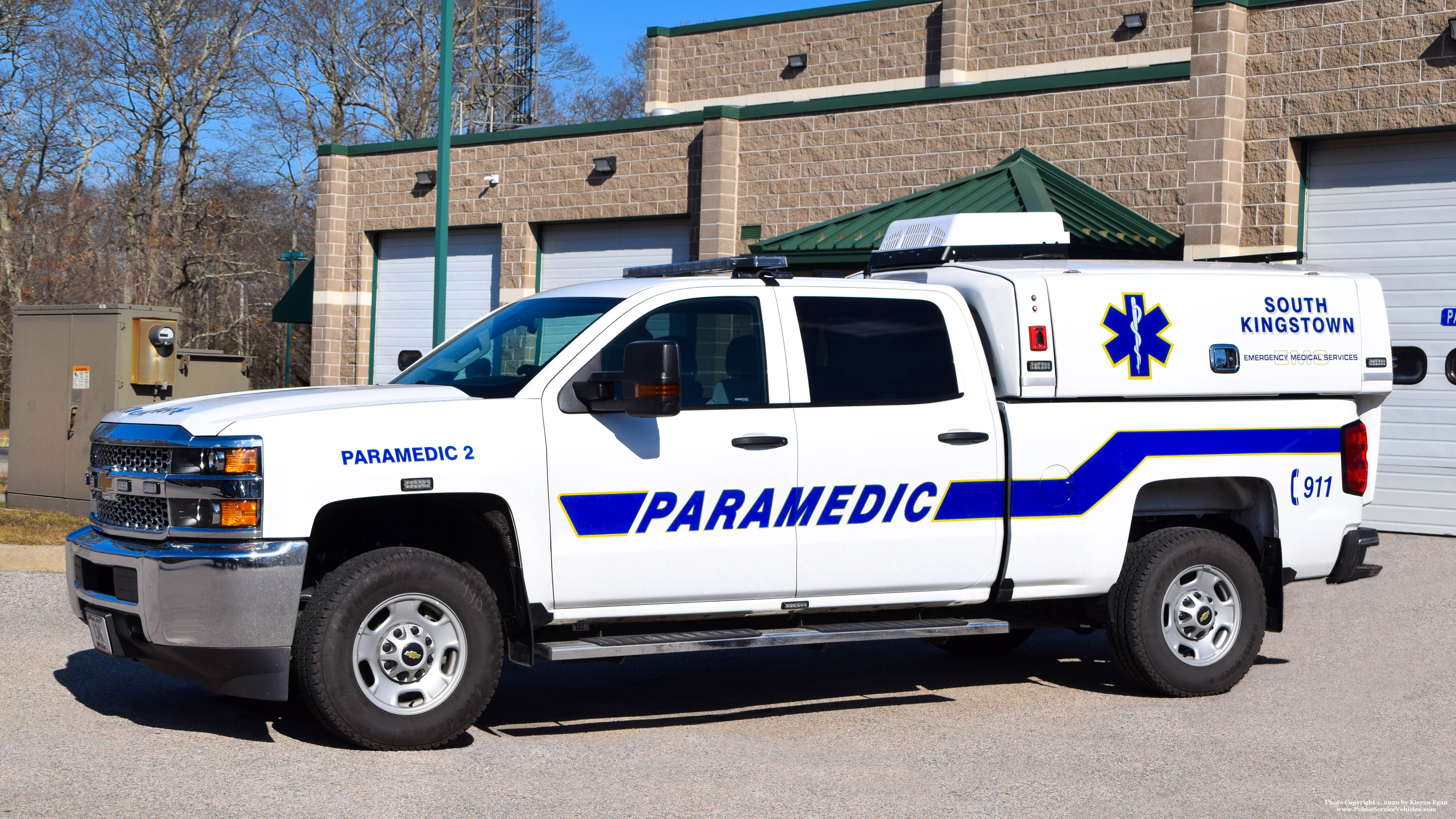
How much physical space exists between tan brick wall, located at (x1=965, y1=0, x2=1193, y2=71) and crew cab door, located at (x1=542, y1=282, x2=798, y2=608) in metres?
19.5

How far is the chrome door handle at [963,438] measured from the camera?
7203 millimetres

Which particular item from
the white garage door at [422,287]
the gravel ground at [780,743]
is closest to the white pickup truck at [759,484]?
the gravel ground at [780,743]

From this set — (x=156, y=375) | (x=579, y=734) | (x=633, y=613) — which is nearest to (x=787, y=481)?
(x=633, y=613)

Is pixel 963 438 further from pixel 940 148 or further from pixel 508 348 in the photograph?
pixel 940 148

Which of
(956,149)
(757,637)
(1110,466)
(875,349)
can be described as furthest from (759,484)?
(956,149)

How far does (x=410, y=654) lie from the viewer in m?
6.29

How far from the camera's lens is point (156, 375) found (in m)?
14.3

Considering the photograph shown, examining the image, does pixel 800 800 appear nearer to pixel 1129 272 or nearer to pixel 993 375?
pixel 993 375

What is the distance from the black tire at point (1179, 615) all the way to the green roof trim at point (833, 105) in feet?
34.6

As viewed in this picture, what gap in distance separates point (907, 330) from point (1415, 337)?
412 inches

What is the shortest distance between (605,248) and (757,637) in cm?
1789

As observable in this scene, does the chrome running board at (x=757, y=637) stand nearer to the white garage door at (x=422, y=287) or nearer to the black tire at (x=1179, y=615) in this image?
the black tire at (x=1179, y=615)

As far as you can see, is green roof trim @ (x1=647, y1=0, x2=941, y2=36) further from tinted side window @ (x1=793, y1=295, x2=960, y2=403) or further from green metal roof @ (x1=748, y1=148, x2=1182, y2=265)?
tinted side window @ (x1=793, y1=295, x2=960, y2=403)

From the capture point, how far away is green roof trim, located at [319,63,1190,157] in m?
17.8
